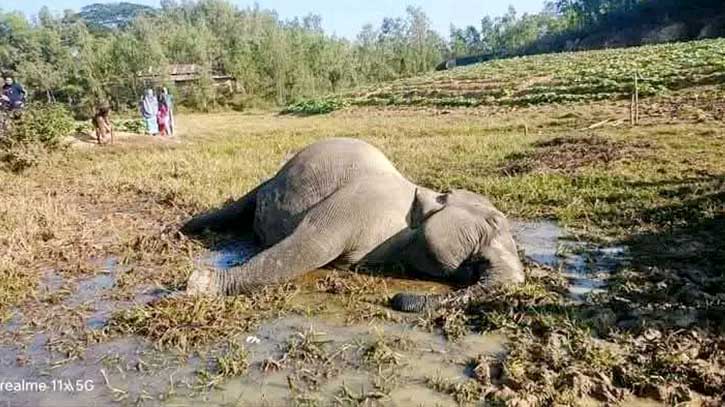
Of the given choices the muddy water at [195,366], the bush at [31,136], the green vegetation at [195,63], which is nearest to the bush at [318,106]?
the green vegetation at [195,63]

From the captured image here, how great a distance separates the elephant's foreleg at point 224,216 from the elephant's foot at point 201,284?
5.62ft

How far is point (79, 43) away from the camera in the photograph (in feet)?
192

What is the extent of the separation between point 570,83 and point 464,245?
2547cm

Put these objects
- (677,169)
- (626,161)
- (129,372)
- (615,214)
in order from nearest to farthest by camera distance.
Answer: (129,372) < (615,214) < (677,169) < (626,161)

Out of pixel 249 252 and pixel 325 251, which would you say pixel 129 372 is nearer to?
pixel 325 251

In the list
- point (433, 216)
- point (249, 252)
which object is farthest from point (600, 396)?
point (249, 252)

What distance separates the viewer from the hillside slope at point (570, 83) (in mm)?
23297

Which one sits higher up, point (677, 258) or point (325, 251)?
point (325, 251)

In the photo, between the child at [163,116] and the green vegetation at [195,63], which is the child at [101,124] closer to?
the child at [163,116]

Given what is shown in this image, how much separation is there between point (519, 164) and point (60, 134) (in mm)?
8356

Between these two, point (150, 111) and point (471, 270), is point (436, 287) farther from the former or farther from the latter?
point (150, 111)

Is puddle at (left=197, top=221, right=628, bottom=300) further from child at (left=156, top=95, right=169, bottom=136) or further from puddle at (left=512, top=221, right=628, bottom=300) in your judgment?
child at (left=156, top=95, right=169, bottom=136)

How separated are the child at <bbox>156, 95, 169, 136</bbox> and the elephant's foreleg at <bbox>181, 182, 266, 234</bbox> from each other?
12674mm

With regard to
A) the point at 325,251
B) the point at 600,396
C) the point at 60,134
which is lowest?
the point at 600,396
